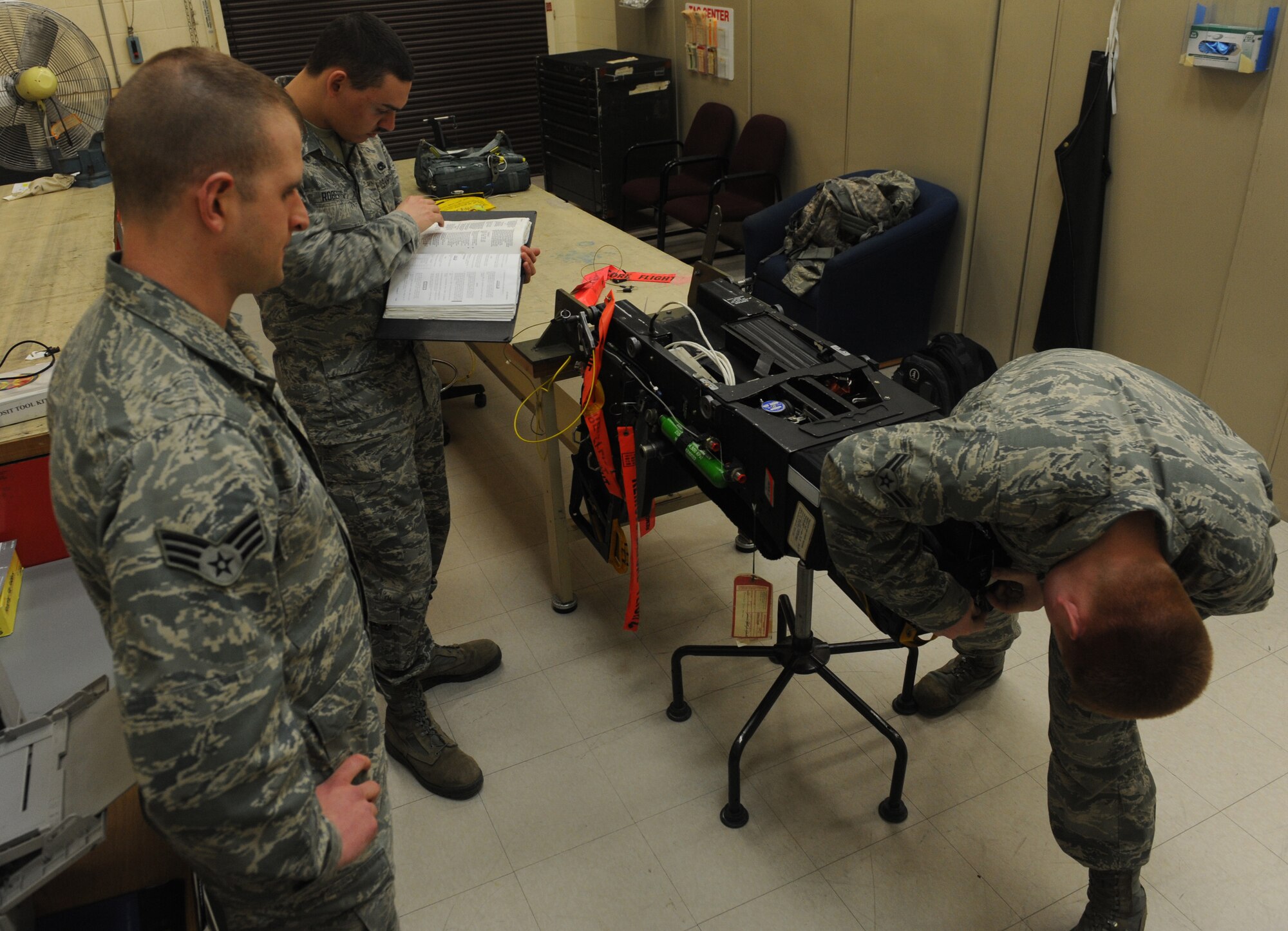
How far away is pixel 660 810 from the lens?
202 cm

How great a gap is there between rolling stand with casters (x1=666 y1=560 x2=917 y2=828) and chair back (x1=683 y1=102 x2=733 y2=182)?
11.2 ft

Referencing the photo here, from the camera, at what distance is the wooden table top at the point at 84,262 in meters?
2.41

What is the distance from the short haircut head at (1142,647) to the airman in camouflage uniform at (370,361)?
1.24 meters

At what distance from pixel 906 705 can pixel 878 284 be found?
1963 millimetres

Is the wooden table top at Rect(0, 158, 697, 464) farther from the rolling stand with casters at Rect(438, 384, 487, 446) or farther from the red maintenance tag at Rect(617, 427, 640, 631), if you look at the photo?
the rolling stand with casters at Rect(438, 384, 487, 446)

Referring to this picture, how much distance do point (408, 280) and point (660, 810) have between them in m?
1.27

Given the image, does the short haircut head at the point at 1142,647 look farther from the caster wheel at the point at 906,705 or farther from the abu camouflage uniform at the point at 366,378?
the abu camouflage uniform at the point at 366,378

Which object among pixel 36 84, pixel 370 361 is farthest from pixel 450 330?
pixel 36 84

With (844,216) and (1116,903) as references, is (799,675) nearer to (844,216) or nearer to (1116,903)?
(1116,903)

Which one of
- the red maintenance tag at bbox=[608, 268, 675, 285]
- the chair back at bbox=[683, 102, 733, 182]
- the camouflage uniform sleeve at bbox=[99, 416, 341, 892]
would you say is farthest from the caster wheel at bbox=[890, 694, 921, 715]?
the chair back at bbox=[683, 102, 733, 182]

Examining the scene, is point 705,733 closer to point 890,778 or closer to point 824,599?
point 890,778

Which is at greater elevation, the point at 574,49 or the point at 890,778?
the point at 574,49

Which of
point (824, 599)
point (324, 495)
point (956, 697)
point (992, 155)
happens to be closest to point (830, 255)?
point (992, 155)

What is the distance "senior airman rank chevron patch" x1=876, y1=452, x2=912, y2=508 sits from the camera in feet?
4.40
